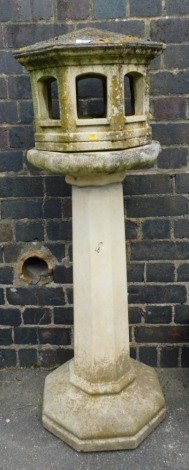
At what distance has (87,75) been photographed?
2104 mm

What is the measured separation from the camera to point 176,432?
2539 mm

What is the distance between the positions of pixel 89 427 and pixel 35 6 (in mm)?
2179

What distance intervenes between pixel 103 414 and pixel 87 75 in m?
1.63

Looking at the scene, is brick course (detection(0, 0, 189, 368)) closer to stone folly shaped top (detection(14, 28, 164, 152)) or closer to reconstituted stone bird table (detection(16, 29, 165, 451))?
reconstituted stone bird table (detection(16, 29, 165, 451))

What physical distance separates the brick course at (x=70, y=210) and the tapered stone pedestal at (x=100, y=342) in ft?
1.37

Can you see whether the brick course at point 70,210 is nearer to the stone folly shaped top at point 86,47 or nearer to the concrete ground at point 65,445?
the concrete ground at point 65,445

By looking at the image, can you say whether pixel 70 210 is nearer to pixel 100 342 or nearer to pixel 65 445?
pixel 100 342

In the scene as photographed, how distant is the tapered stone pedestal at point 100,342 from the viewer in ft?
7.55

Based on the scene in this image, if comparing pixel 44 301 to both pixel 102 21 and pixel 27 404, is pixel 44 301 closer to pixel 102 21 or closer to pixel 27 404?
pixel 27 404

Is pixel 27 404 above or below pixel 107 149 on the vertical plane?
below

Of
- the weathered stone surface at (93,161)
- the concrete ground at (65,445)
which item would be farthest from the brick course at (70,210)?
the weathered stone surface at (93,161)

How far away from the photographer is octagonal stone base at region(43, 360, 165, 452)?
7.84 ft

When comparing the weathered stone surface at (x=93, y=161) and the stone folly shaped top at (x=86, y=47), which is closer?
the stone folly shaped top at (x=86, y=47)

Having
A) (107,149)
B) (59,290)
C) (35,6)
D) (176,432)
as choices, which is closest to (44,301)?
(59,290)
